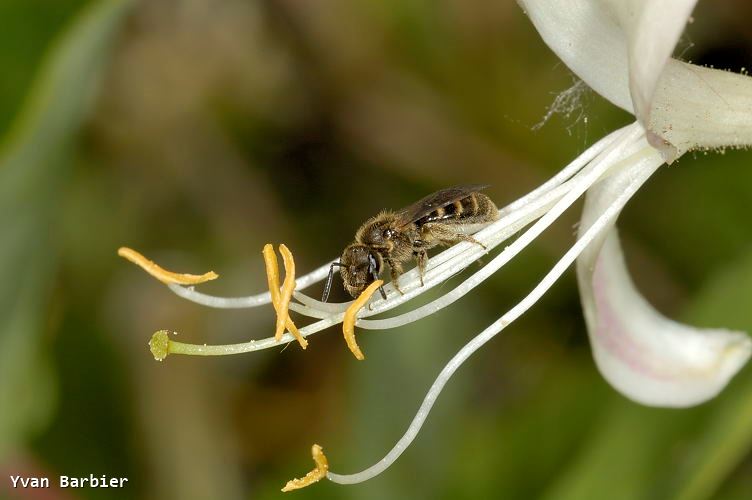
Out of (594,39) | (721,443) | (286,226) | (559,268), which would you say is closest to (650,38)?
(594,39)

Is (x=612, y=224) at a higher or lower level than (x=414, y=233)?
lower

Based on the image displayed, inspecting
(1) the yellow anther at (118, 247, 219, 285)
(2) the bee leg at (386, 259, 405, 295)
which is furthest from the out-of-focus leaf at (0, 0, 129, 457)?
(2) the bee leg at (386, 259, 405, 295)

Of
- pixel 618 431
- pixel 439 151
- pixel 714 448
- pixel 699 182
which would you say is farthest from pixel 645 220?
pixel 714 448

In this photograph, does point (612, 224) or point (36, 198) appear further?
point (36, 198)

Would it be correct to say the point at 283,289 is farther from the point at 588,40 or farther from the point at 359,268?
the point at 588,40

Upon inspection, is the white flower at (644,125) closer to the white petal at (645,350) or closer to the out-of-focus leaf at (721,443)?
the white petal at (645,350)

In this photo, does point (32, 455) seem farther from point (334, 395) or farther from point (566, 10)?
point (566, 10)

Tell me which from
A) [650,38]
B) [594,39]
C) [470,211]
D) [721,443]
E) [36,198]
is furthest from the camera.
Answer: [36,198]

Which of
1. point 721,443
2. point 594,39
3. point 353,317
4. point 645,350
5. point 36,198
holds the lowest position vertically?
point 721,443
